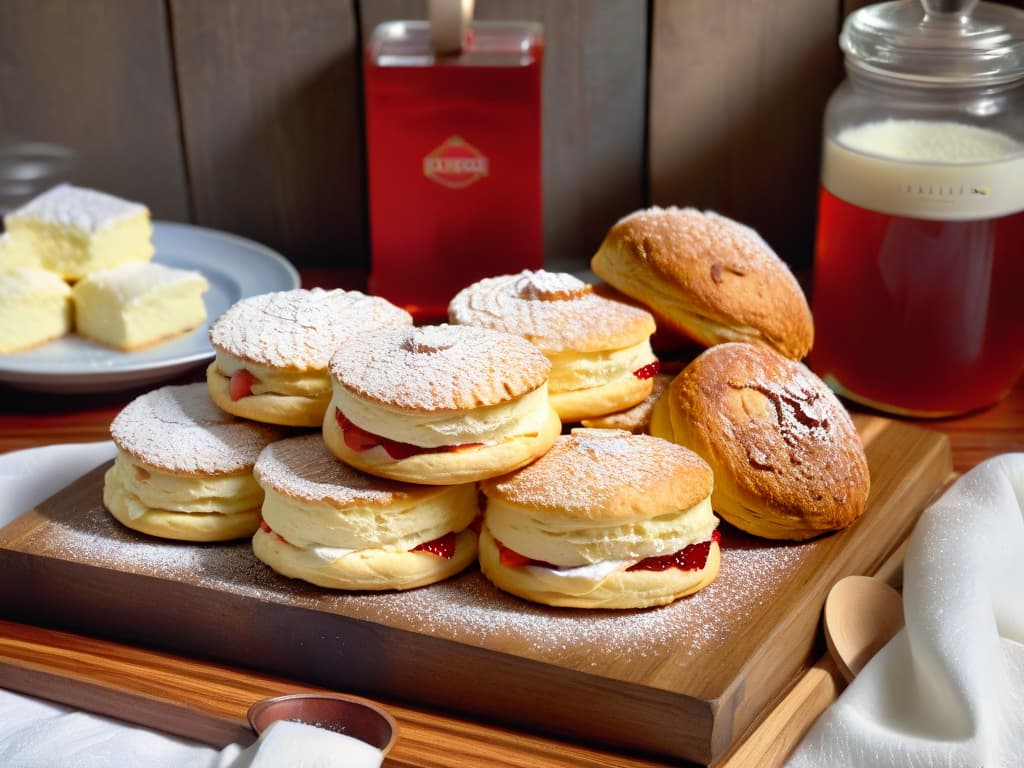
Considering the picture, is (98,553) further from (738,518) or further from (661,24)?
(661,24)

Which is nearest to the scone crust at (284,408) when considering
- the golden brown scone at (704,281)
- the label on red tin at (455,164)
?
the golden brown scone at (704,281)

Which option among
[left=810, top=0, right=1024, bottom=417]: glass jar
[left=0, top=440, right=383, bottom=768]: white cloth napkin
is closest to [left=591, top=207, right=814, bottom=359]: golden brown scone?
[left=810, top=0, right=1024, bottom=417]: glass jar

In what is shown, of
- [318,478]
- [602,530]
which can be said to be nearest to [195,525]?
[318,478]

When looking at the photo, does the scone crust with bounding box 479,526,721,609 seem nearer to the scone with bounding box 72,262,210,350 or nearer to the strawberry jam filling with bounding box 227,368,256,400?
the strawberry jam filling with bounding box 227,368,256,400

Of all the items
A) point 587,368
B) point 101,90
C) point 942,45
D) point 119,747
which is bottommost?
point 119,747

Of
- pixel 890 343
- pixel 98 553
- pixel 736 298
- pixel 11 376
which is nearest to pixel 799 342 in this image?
pixel 736 298

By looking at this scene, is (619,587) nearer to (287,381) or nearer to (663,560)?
(663,560)
